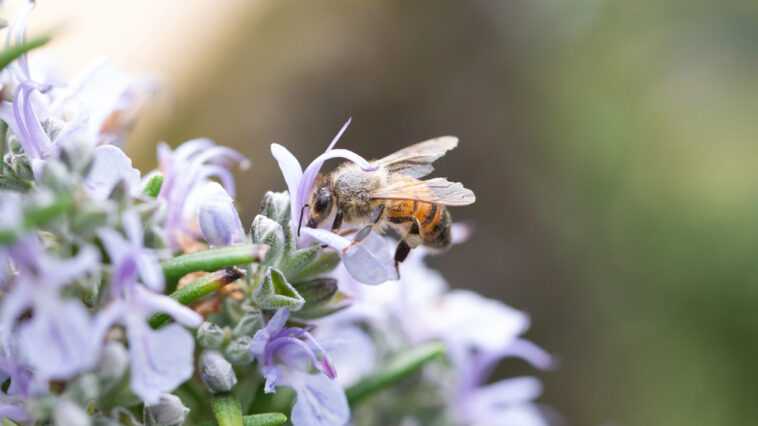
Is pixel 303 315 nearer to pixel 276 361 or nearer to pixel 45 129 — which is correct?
pixel 276 361

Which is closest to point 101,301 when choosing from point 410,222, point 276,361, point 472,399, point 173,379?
point 173,379

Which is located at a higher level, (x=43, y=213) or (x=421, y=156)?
(x=421, y=156)

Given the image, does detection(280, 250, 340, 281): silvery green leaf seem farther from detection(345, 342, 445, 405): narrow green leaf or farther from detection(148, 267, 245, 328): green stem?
detection(345, 342, 445, 405): narrow green leaf

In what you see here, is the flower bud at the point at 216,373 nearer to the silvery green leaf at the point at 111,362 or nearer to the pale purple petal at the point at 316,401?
the pale purple petal at the point at 316,401

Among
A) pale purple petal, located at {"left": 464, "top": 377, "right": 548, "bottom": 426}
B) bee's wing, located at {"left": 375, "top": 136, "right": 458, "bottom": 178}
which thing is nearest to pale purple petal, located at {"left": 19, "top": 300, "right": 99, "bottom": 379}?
bee's wing, located at {"left": 375, "top": 136, "right": 458, "bottom": 178}

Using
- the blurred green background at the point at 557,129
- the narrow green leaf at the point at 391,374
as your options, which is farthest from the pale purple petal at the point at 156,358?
the blurred green background at the point at 557,129

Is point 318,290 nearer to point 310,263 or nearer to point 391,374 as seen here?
point 310,263

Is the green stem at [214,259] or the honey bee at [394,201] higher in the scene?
the honey bee at [394,201]

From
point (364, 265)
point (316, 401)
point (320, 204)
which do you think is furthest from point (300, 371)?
point (320, 204)
